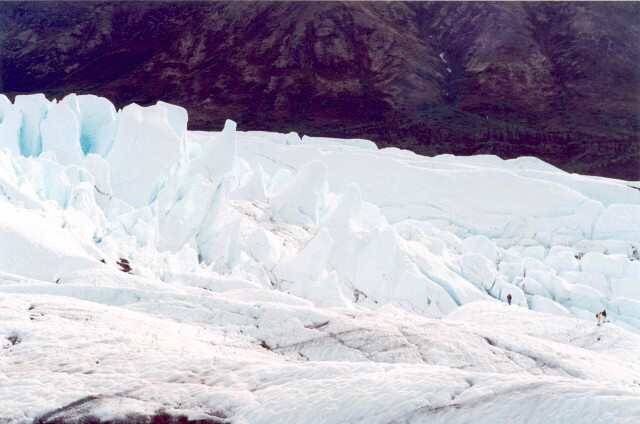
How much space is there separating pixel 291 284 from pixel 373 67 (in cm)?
8702

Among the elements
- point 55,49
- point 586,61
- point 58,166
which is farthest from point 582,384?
point 55,49

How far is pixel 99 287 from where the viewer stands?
Answer: 11992 mm

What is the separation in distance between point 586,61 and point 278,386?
100m

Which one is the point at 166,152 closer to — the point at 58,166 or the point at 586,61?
the point at 58,166

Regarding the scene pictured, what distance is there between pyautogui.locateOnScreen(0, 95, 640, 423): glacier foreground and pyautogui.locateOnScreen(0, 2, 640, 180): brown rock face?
1847 inches

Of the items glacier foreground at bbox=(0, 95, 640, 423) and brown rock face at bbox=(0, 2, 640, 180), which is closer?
glacier foreground at bbox=(0, 95, 640, 423)

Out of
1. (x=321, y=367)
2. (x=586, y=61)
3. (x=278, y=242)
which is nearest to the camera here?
(x=321, y=367)

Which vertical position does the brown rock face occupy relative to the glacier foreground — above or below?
above

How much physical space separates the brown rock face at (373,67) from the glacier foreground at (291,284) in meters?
46.9

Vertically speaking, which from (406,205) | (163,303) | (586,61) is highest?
(586,61)

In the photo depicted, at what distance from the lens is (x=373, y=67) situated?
3967 inches

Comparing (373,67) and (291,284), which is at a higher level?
(373,67)

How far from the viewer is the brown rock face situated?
273 feet

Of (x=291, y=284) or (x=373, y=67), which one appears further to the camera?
(x=373, y=67)
